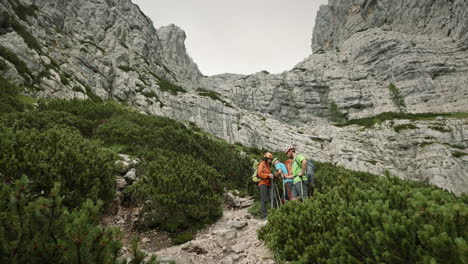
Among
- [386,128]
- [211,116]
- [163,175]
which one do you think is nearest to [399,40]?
[386,128]

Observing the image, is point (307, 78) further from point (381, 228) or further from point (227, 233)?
point (381, 228)

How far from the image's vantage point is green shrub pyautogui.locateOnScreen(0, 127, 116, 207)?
5.10 m

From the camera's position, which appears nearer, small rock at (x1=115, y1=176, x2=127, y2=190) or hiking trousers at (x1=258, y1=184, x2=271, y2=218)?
hiking trousers at (x1=258, y1=184, x2=271, y2=218)

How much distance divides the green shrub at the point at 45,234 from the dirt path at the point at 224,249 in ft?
8.74

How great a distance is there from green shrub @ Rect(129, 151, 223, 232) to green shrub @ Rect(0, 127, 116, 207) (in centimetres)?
111

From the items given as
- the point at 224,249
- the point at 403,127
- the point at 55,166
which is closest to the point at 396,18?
the point at 403,127

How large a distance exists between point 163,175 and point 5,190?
5.26m

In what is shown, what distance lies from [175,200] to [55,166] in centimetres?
313

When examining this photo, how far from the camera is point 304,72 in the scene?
7938 cm

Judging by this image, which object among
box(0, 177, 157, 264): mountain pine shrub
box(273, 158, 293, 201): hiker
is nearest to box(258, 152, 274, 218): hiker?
box(273, 158, 293, 201): hiker

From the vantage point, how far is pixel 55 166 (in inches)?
218

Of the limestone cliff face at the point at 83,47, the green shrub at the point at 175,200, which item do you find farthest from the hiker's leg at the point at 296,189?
the limestone cliff face at the point at 83,47

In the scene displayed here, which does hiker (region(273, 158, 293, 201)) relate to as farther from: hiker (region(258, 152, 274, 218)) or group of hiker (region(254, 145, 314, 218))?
hiker (region(258, 152, 274, 218))

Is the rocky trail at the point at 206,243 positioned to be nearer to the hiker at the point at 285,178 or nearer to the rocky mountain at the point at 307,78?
the hiker at the point at 285,178
